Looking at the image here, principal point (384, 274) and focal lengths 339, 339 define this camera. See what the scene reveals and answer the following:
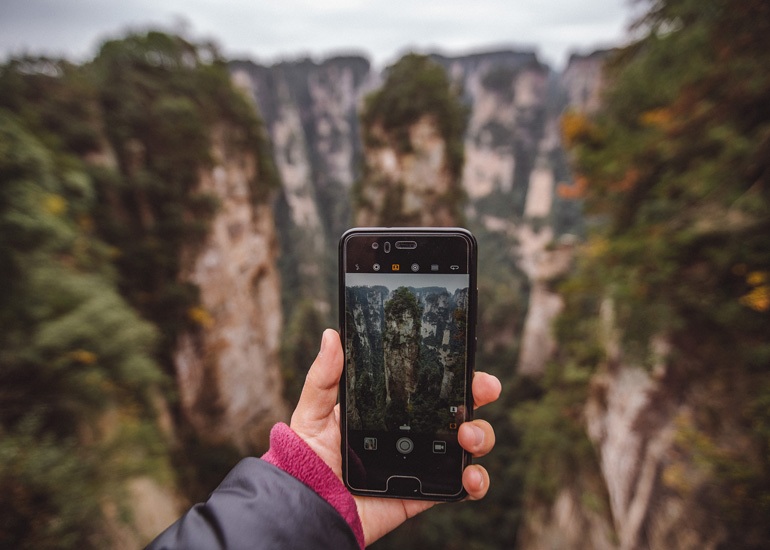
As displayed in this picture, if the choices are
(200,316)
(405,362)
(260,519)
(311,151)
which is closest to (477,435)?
(405,362)

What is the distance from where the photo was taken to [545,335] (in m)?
17.5

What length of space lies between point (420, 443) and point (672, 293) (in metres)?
3.89

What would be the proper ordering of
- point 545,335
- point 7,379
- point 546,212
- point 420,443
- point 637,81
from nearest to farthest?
1. point 420,443
2. point 7,379
3. point 637,81
4. point 545,335
5. point 546,212

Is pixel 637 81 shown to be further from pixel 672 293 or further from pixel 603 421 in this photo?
pixel 603 421

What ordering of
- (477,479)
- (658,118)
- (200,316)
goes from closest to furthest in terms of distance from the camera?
1. (477,479)
2. (658,118)
3. (200,316)

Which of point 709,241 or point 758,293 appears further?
point 709,241

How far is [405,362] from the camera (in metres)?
1.68

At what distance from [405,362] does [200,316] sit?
9266 millimetres

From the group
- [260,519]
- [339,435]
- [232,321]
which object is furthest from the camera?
[232,321]

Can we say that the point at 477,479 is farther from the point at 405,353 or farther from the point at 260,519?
the point at 260,519

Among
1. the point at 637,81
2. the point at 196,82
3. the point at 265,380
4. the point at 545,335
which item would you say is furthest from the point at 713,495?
the point at 545,335

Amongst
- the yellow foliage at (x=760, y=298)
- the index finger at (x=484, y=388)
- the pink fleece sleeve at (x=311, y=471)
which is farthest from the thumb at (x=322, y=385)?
the yellow foliage at (x=760, y=298)

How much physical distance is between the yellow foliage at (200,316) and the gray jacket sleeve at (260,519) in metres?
9.04

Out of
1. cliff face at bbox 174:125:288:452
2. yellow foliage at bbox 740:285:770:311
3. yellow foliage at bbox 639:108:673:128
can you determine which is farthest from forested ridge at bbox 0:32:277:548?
yellow foliage at bbox 639:108:673:128
